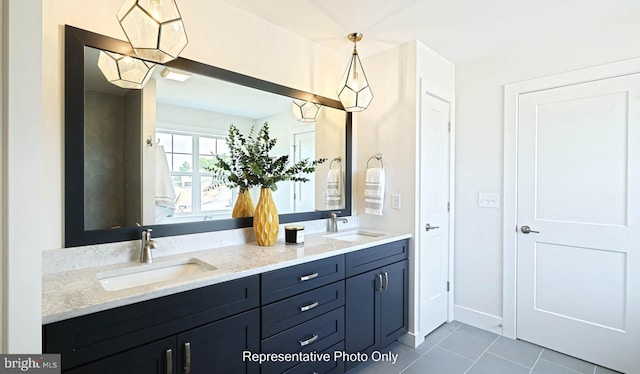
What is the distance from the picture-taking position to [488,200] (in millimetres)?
2754

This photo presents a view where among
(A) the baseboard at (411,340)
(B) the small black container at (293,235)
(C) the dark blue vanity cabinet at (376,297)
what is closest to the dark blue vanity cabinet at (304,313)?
(C) the dark blue vanity cabinet at (376,297)

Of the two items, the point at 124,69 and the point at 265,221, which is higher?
the point at 124,69

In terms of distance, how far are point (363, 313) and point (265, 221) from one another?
93 cm

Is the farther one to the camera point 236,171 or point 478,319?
point 478,319

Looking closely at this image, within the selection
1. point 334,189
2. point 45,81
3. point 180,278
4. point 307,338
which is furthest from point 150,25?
point 334,189

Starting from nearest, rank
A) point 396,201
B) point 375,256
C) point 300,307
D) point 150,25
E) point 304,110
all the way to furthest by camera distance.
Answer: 1. point 150,25
2. point 300,307
3. point 375,256
4. point 304,110
5. point 396,201

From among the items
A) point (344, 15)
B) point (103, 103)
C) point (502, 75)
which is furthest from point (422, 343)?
point (103, 103)

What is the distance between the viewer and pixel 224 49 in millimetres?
1979

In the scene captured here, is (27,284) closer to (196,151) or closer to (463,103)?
(196,151)

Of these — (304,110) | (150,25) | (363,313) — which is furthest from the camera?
(304,110)

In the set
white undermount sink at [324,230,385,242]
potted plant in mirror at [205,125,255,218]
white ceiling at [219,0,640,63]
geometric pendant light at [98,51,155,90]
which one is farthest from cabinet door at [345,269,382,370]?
white ceiling at [219,0,640,63]

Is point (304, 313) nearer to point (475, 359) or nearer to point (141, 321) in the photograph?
point (141, 321)

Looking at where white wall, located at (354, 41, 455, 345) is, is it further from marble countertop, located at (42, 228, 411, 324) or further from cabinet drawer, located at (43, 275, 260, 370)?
cabinet drawer, located at (43, 275, 260, 370)

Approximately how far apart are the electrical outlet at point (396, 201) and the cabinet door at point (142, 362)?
1905 millimetres
